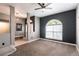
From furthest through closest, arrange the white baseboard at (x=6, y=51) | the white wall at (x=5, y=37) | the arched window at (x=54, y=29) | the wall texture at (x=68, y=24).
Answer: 1. the arched window at (x=54, y=29)
2. the wall texture at (x=68, y=24)
3. the white wall at (x=5, y=37)
4. the white baseboard at (x=6, y=51)

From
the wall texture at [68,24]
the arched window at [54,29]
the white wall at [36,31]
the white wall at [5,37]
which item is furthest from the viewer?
the white wall at [36,31]

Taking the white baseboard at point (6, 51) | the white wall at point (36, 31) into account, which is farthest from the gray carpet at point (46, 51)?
the white wall at point (36, 31)

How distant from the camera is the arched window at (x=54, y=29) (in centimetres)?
651

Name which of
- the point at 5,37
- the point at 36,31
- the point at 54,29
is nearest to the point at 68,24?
the point at 54,29

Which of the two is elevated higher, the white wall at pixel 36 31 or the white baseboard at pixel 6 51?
the white wall at pixel 36 31

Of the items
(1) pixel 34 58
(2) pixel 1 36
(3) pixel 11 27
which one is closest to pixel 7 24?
(3) pixel 11 27

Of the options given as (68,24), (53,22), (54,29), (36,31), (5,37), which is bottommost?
(5,37)

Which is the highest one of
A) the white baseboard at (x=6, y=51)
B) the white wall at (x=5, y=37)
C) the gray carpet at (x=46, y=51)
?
the white wall at (x=5, y=37)

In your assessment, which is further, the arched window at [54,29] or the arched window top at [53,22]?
the arched window top at [53,22]

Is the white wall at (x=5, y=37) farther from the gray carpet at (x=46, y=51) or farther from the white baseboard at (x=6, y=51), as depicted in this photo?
the gray carpet at (x=46, y=51)

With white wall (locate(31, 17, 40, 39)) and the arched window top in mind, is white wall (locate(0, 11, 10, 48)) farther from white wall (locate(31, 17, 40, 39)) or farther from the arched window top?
the arched window top

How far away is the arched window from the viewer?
6.51 m

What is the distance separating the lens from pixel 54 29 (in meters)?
7.12

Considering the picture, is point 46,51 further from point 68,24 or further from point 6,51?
point 68,24
